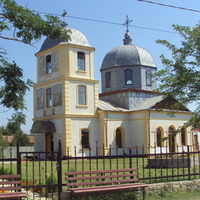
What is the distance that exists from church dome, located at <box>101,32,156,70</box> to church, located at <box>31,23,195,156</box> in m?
3.40

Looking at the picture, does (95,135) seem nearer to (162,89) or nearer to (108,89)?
(108,89)

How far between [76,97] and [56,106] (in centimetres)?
195

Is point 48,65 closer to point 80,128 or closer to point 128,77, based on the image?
point 80,128

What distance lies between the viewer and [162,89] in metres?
13.3

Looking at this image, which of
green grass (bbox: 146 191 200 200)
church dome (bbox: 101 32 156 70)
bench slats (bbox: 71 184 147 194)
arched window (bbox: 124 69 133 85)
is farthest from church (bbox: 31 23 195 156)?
bench slats (bbox: 71 184 147 194)

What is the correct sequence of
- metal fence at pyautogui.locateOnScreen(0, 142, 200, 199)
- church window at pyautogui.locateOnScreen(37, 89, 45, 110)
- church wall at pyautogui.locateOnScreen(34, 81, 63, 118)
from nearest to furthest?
1. metal fence at pyautogui.locateOnScreen(0, 142, 200, 199)
2. church wall at pyautogui.locateOnScreen(34, 81, 63, 118)
3. church window at pyautogui.locateOnScreen(37, 89, 45, 110)

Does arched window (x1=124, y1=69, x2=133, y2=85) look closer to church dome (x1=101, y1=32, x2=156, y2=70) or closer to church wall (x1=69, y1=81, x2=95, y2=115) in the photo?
church dome (x1=101, y1=32, x2=156, y2=70)

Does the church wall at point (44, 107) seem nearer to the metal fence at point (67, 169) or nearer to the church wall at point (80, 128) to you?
the church wall at point (80, 128)

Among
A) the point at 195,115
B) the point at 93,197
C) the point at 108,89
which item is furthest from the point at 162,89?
the point at 108,89

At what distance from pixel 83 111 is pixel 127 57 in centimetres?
963

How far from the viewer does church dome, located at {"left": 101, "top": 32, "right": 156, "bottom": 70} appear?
3631 centimetres

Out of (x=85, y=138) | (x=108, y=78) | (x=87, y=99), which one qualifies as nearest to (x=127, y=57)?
(x=108, y=78)

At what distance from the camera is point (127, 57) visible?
36438mm

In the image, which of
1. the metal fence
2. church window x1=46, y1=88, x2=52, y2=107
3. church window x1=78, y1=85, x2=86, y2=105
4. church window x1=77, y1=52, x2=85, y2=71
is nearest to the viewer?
the metal fence
